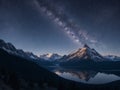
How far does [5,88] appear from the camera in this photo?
339 feet

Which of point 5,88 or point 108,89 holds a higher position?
point 108,89

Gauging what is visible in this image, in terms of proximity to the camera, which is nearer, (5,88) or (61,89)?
(5,88)

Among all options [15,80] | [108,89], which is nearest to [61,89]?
[15,80]

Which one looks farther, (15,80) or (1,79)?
(1,79)

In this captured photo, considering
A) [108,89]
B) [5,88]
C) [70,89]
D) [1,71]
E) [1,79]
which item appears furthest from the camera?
[108,89]

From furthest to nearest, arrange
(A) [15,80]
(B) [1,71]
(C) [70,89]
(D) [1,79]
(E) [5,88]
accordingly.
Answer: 1. (C) [70,89]
2. (B) [1,71]
3. (D) [1,79]
4. (A) [15,80]
5. (E) [5,88]

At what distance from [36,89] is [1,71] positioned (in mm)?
22646

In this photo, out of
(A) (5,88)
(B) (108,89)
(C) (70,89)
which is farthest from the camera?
(B) (108,89)

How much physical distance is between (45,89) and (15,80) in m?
42.3

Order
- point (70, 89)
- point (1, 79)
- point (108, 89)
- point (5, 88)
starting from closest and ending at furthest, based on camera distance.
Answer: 1. point (5, 88)
2. point (1, 79)
3. point (70, 89)
4. point (108, 89)

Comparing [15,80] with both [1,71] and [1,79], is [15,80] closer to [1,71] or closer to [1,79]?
[1,79]

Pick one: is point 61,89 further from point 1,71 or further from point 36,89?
point 1,71

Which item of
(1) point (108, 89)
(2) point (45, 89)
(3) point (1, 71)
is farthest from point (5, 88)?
(1) point (108, 89)

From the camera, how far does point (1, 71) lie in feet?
450
